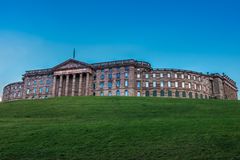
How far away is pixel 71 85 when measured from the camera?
331ft

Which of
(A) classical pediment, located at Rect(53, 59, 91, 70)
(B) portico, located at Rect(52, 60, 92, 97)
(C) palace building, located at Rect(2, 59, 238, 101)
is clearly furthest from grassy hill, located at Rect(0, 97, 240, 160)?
(A) classical pediment, located at Rect(53, 59, 91, 70)

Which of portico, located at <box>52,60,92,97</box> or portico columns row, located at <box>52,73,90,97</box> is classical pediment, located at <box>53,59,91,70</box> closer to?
portico, located at <box>52,60,92,97</box>

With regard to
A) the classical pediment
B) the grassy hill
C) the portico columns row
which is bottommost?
the grassy hill

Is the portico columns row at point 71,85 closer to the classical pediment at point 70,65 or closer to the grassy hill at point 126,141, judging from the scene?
the classical pediment at point 70,65

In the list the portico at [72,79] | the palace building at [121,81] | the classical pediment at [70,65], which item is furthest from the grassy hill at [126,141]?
the classical pediment at [70,65]

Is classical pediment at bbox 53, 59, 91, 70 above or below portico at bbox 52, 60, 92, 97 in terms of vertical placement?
above

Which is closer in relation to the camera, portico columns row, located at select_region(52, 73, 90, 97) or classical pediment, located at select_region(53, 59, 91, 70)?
portico columns row, located at select_region(52, 73, 90, 97)

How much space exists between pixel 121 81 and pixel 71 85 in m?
20.6

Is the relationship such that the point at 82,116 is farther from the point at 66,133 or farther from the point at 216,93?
the point at 216,93

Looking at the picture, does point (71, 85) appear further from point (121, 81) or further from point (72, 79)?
point (121, 81)

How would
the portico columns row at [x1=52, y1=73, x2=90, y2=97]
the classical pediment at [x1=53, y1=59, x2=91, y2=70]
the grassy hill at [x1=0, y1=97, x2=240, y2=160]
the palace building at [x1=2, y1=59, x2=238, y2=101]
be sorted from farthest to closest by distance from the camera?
the classical pediment at [x1=53, y1=59, x2=91, y2=70] < the portico columns row at [x1=52, y1=73, x2=90, y2=97] < the palace building at [x1=2, y1=59, x2=238, y2=101] < the grassy hill at [x1=0, y1=97, x2=240, y2=160]

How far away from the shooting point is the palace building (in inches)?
3688

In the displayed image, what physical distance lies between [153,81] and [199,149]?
77.4 m

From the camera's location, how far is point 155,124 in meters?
24.9
